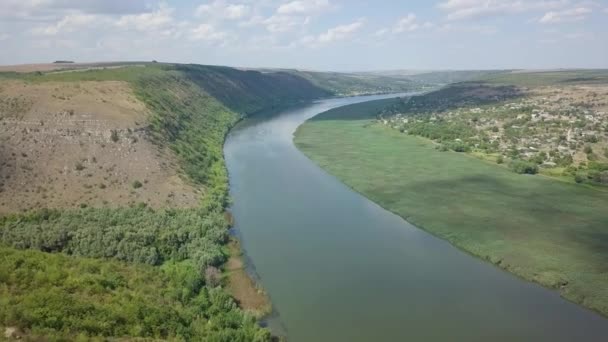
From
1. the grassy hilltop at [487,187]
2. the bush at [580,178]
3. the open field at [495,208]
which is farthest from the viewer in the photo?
the bush at [580,178]

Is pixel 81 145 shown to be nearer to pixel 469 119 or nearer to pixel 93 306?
pixel 93 306

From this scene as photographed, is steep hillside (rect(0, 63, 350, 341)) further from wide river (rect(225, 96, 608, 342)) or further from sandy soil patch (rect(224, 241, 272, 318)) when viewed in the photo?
wide river (rect(225, 96, 608, 342))

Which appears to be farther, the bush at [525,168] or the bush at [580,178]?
the bush at [525,168]

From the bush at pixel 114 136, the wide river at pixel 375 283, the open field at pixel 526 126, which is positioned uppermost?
the bush at pixel 114 136

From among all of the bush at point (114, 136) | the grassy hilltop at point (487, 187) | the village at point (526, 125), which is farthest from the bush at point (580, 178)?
the bush at point (114, 136)

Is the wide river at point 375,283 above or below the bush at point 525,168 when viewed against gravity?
below

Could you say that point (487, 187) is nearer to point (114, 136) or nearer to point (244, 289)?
point (244, 289)

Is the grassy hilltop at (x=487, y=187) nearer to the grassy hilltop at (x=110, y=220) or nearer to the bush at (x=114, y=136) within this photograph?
the grassy hilltop at (x=110, y=220)

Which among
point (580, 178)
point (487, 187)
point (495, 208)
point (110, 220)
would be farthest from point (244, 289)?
point (580, 178)

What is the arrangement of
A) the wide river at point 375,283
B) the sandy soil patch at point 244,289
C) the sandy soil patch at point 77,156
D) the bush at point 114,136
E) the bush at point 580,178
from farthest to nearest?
the bush at point 580,178, the bush at point 114,136, the sandy soil patch at point 77,156, the sandy soil patch at point 244,289, the wide river at point 375,283
